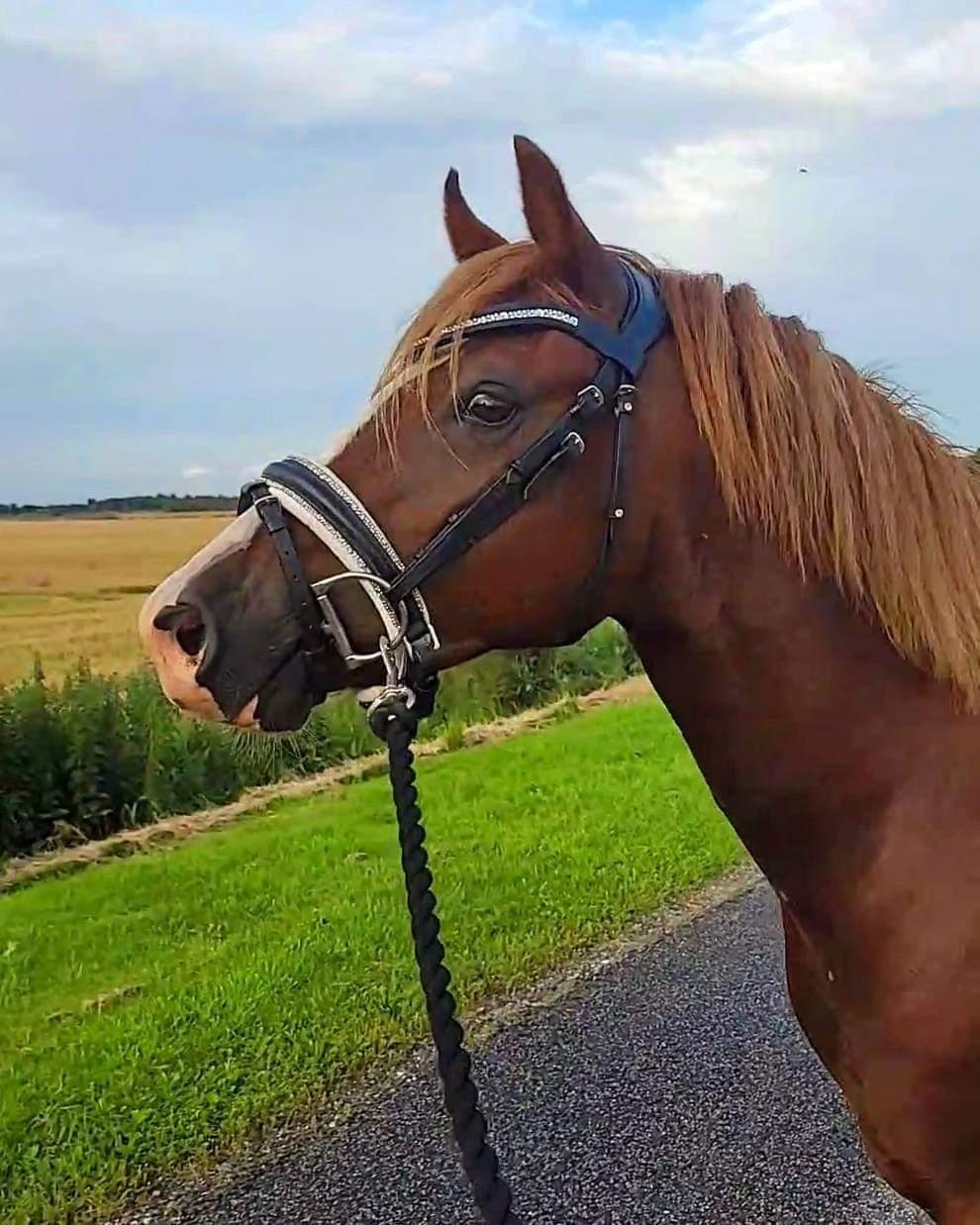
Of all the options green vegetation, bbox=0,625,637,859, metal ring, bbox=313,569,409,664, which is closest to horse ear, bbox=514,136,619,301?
metal ring, bbox=313,569,409,664

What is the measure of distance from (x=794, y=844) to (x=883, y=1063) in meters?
0.43

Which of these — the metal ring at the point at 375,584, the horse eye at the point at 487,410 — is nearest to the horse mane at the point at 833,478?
the horse eye at the point at 487,410

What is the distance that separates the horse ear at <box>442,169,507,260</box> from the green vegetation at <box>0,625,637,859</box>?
591 cm

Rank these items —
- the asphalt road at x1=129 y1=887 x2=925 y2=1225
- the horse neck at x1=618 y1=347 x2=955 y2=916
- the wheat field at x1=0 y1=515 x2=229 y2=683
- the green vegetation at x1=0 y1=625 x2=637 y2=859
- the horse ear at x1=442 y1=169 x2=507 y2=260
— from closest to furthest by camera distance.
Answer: the horse neck at x1=618 y1=347 x2=955 y2=916 < the horse ear at x1=442 y1=169 x2=507 y2=260 < the asphalt road at x1=129 y1=887 x2=925 y2=1225 < the green vegetation at x1=0 y1=625 x2=637 y2=859 < the wheat field at x1=0 y1=515 x2=229 y2=683

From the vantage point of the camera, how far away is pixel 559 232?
2.03m

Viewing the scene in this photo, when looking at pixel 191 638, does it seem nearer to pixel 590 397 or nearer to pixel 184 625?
pixel 184 625

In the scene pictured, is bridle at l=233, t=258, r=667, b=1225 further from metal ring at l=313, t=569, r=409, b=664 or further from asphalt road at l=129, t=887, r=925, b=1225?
asphalt road at l=129, t=887, r=925, b=1225

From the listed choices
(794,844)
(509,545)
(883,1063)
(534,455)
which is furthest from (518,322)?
(883,1063)

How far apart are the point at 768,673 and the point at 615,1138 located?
7.94ft

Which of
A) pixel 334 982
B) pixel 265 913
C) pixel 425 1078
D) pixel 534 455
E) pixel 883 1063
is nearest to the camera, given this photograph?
pixel 534 455

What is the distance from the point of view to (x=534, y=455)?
1981 mm

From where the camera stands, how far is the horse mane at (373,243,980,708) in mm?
2033

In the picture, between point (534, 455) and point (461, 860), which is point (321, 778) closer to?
point (461, 860)

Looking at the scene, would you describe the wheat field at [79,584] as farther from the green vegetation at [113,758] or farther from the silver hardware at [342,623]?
the silver hardware at [342,623]
